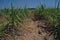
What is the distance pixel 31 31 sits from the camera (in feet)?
11.5

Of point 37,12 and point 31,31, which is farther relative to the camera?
point 37,12

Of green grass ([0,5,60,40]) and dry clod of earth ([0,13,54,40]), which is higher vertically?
green grass ([0,5,60,40])

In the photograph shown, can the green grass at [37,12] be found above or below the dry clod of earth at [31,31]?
above

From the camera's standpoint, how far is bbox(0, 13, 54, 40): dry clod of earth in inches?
127

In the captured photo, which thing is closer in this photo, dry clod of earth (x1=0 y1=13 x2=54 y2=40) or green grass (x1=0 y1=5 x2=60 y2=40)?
dry clod of earth (x1=0 y1=13 x2=54 y2=40)

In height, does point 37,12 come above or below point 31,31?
above

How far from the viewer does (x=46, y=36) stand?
3449mm

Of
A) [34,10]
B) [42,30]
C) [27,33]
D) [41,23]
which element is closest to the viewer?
[27,33]

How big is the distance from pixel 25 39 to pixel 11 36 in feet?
0.76

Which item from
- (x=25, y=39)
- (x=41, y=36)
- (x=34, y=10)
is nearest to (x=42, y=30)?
(x=41, y=36)

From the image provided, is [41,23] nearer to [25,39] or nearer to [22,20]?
[22,20]

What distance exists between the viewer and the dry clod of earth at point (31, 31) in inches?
127

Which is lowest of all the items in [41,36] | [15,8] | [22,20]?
[41,36]

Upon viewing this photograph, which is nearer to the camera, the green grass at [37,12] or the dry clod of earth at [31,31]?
the dry clod of earth at [31,31]
